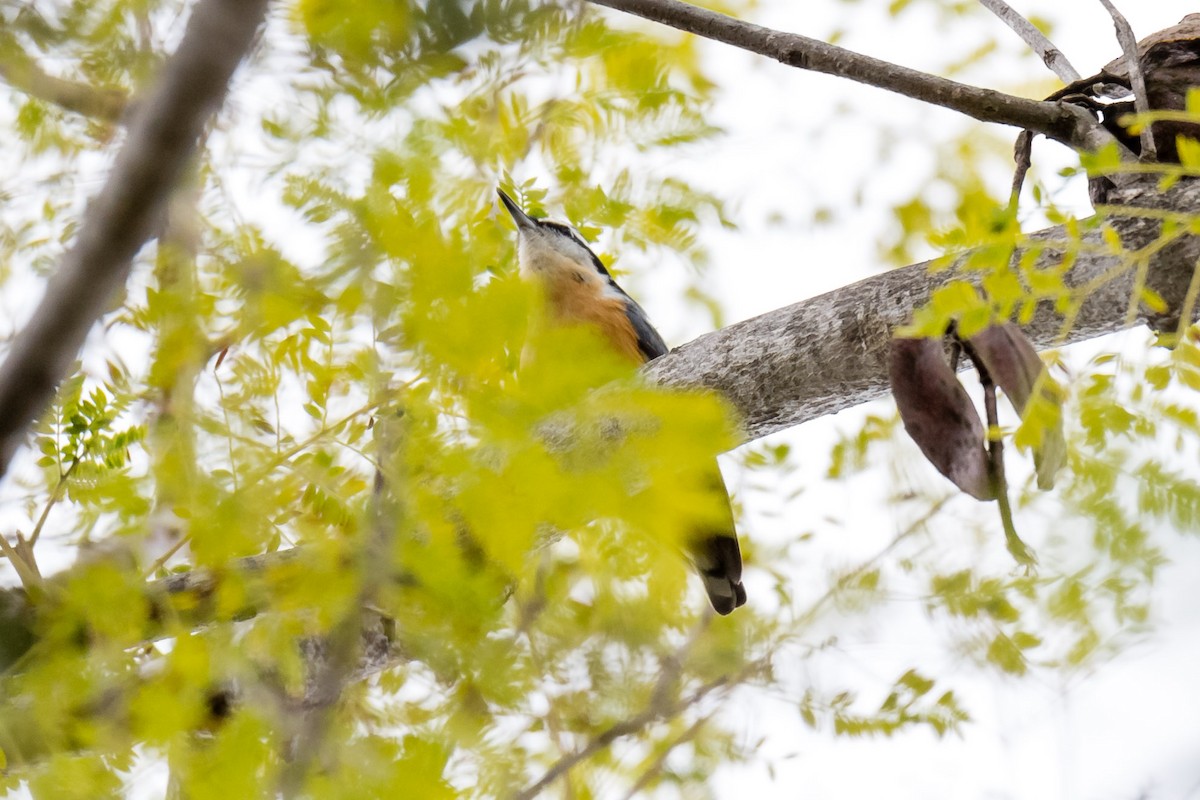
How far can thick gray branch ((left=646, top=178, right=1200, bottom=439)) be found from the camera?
128 centimetres

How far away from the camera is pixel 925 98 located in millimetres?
1482

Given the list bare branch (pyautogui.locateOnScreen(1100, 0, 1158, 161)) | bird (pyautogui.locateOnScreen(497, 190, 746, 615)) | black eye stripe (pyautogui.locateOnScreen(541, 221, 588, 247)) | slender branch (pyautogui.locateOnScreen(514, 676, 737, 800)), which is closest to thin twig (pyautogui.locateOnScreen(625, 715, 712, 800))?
slender branch (pyautogui.locateOnScreen(514, 676, 737, 800))

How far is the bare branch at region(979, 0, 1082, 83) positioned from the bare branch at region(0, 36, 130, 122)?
1.39 metres

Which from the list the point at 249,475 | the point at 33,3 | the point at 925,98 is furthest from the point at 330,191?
the point at 925,98

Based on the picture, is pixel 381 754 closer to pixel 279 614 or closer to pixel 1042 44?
pixel 279 614

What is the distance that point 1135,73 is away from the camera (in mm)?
1362

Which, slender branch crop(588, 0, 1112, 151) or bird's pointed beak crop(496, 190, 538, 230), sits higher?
slender branch crop(588, 0, 1112, 151)

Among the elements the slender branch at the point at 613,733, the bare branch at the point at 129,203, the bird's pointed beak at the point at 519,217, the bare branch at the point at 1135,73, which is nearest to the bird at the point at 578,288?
the bird's pointed beak at the point at 519,217

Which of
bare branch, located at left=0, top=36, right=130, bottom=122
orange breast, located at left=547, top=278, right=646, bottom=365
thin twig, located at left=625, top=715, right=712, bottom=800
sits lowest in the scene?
thin twig, located at left=625, top=715, right=712, bottom=800

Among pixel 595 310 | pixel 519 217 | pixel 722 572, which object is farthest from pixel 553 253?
pixel 722 572

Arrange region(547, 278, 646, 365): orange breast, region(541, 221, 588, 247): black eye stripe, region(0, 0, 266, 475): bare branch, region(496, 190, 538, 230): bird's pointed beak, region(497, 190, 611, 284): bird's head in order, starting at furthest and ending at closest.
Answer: region(541, 221, 588, 247): black eye stripe < region(497, 190, 611, 284): bird's head < region(496, 190, 538, 230): bird's pointed beak < region(547, 278, 646, 365): orange breast < region(0, 0, 266, 475): bare branch

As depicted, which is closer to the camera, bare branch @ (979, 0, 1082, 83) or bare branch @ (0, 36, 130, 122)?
bare branch @ (0, 36, 130, 122)

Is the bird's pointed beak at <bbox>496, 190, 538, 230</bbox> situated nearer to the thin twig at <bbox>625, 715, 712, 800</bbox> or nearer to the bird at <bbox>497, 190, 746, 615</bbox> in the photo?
the bird at <bbox>497, 190, 746, 615</bbox>

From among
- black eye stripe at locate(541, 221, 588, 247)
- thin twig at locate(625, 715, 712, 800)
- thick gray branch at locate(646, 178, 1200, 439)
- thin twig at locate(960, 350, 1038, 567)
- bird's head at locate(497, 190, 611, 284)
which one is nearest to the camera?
thin twig at locate(960, 350, 1038, 567)
